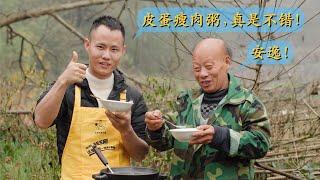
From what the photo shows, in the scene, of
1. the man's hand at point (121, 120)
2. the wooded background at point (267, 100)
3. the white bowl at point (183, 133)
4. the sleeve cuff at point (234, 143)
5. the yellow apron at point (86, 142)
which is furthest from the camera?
the wooded background at point (267, 100)

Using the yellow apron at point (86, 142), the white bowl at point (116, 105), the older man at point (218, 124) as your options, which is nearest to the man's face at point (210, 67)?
the older man at point (218, 124)

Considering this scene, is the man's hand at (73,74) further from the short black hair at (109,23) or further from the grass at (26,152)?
the grass at (26,152)

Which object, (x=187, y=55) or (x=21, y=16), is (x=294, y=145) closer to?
(x=187, y=55)

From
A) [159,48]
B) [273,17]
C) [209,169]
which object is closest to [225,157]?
[209,169]

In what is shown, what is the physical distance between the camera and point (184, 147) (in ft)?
10.3

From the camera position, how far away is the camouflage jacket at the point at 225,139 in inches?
114

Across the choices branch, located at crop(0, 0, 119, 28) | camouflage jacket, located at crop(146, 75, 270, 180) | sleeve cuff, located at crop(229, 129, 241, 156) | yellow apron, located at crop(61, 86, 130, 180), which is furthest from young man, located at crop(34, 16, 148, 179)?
branch, located at crop(0, 0, 119, 28)

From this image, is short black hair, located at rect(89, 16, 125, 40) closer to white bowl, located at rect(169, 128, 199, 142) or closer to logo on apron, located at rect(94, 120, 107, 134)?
logo on apron, located at rect(94, 120, 107, 134)

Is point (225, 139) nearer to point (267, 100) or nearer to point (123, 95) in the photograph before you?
point (123, 95)

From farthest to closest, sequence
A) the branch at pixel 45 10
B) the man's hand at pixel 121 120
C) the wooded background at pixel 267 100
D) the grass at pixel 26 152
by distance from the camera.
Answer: the branch at pixel 45 10 < the grass at pixel 26 152 < the wooded background at pixel 267 100 < the man's hand at pixel 121 120

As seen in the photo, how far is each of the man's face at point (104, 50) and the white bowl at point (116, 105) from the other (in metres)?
0.30

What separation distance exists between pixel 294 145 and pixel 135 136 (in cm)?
209

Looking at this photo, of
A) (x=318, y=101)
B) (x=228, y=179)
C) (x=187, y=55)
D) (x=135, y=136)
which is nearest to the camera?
(x=228, y=179)

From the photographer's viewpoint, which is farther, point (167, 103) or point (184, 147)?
point (167, 103)
